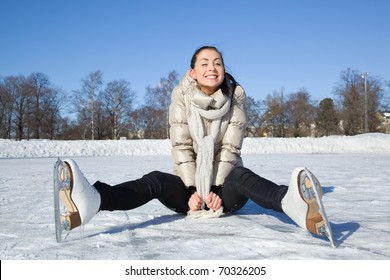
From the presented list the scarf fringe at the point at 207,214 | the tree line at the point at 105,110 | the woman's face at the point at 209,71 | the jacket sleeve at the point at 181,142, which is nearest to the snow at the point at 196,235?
the scarf fringe at the point at 207,214

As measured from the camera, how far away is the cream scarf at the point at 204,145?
2.24 m

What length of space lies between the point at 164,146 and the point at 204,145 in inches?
606

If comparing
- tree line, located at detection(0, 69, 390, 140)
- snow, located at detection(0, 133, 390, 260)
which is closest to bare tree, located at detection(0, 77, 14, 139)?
tree line, located at detection(0, 69, 390, 140)

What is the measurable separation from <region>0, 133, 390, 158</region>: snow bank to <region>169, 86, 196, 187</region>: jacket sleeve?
580 inches

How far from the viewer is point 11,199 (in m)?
3.59

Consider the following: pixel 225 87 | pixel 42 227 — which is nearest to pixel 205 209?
pixel 225 87

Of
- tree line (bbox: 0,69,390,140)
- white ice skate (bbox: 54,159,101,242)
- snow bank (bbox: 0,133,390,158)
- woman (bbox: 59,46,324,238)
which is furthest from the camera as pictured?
tree line (bbox: 0,69,390,140)

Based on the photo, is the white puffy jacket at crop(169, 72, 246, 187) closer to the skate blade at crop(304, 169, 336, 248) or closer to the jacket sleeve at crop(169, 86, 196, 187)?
the jacket sleeve at crop(169, 86, 196, 187)

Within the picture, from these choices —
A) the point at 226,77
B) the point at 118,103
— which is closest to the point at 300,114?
the point at 118,103

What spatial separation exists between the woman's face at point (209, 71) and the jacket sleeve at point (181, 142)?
0.53 feet

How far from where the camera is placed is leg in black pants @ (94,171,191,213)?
1844 millimetres

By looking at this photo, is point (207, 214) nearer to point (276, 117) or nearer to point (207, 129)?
point (207, 129)

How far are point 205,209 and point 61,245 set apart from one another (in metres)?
0.94

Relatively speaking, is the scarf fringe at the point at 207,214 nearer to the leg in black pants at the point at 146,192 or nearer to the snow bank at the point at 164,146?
the leg in black pants at the point at 146,192
